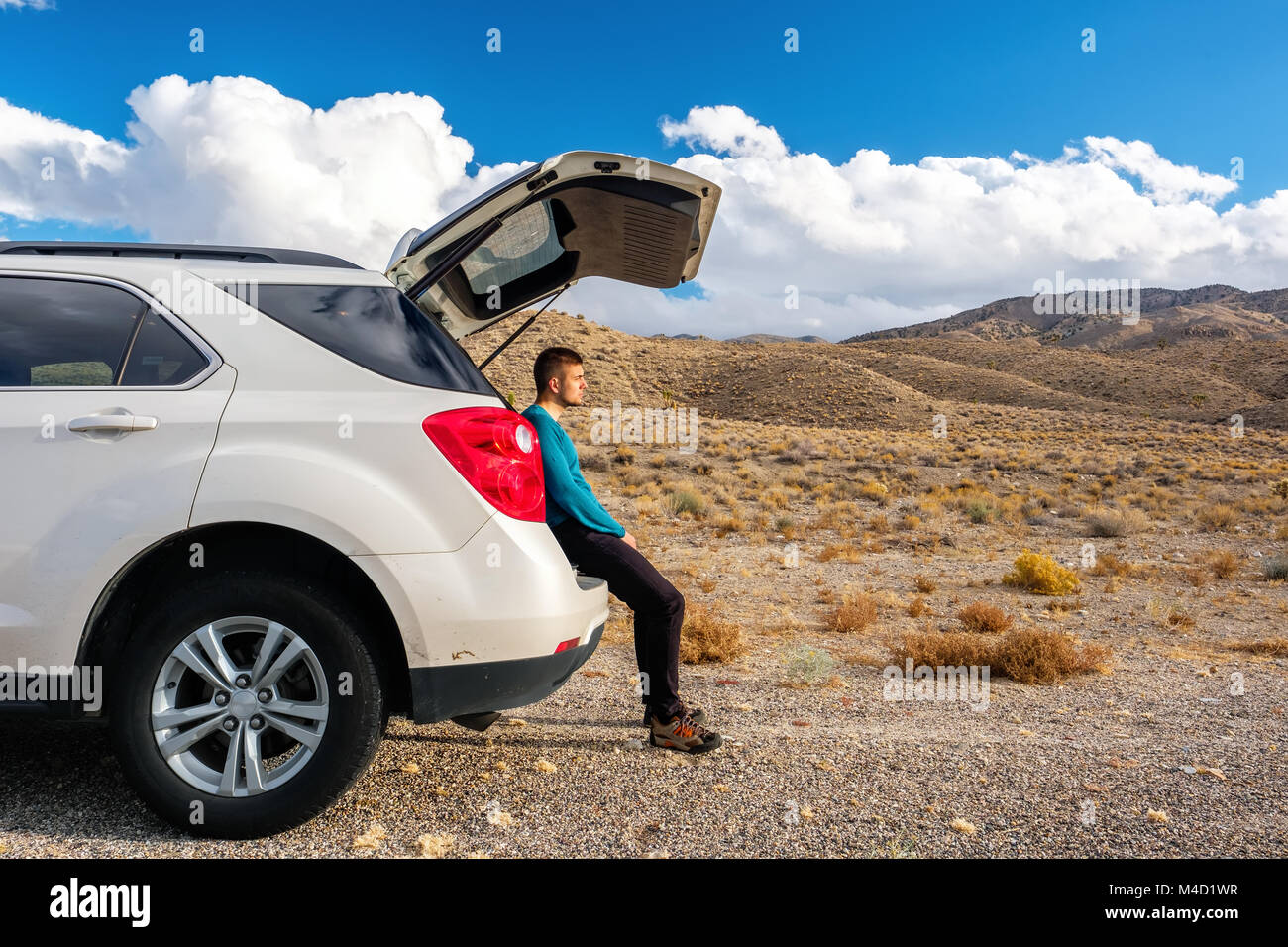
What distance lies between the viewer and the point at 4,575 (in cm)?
290

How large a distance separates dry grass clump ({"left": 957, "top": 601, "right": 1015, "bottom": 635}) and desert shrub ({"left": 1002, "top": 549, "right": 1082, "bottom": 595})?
2285 mm

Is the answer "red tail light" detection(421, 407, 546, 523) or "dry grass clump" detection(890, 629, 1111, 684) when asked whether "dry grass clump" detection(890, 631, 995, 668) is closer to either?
"dry grass clump" detection(890, 629, 1111, 684)

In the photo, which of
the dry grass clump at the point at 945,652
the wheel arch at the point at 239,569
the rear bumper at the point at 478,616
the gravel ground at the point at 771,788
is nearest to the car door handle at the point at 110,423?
the wheel arch at the point at 239,569

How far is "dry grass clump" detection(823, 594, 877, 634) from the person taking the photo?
7695 mm

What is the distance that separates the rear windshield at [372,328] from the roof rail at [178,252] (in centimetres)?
25

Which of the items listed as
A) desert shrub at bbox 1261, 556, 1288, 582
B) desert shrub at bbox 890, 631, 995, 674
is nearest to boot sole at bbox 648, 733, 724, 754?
desert shrub at bbox 890, 631, 995, 674

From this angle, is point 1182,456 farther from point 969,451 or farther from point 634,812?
point 634,812

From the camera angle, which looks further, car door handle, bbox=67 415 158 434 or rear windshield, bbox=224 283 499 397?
rear windshield, bbox=224 283 499 397

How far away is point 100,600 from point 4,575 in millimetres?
326

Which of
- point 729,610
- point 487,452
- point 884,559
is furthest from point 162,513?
point 884,559

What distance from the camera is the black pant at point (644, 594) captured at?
13.0 ft

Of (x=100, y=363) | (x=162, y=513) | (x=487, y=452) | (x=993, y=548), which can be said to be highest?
(x=100, y=363)

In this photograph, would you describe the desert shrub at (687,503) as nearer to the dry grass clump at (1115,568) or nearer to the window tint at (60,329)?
the dry grass clump at (1115,568)
